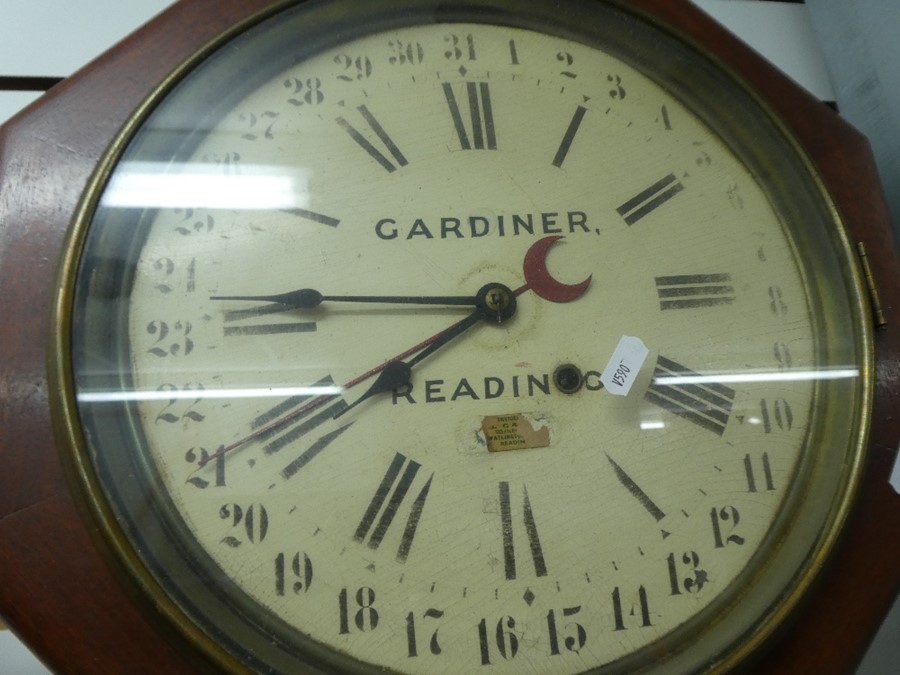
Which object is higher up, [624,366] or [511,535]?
[624,366]

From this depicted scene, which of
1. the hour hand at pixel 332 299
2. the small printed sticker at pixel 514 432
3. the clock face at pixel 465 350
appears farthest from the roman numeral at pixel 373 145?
the small printed sticker at pixel 514 432

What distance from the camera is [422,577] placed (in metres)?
0.58

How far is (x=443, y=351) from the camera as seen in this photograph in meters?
0.67

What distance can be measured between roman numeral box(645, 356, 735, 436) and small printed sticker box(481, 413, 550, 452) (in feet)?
0.31

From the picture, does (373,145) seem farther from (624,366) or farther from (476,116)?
(624,366)

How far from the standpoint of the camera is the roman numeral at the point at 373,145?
0.71m

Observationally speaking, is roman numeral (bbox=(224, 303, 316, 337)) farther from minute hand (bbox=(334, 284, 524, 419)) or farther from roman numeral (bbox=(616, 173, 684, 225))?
roman numeral (bbox=(616, 173, 684, 225))

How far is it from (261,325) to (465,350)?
6.2 inches

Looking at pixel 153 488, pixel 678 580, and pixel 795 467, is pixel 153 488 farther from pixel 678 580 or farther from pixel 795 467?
pixel 795 467

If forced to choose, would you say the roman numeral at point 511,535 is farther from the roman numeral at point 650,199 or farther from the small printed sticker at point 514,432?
the roman numeral at point 650,199

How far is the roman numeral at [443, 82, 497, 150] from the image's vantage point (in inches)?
28.6

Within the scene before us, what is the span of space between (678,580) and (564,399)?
0.15 m

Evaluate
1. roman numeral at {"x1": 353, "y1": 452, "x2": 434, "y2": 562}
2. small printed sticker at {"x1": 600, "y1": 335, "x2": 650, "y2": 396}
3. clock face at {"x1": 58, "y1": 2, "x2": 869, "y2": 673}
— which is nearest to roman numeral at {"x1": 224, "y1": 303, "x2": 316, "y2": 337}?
clock face at {"x1": 58, "y1": 2, "x2": 869, "y2": 673}

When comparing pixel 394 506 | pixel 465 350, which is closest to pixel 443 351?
pixel 465 350
